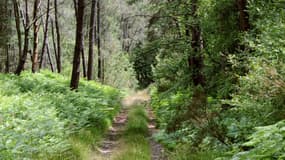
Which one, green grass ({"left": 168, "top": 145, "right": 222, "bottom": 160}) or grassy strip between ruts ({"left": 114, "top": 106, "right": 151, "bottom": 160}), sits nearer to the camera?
green grass ({"left": 168, "top": 145, "right": 222, "bottom": 160})

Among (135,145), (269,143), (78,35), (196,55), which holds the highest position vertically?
(78,35)

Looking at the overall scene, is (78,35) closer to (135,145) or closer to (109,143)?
(109,143)

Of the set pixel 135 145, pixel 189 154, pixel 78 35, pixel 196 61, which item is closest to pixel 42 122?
pixel 135 145

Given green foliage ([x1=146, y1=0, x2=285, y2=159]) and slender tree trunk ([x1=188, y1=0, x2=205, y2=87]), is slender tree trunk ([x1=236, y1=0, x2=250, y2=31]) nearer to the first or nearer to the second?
green foliage ([x1=146, y1=0, x2=285, y2=159])

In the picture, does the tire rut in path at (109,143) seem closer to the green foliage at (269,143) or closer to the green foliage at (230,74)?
the green foliage at (230,74)

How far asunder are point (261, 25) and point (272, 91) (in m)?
2.27

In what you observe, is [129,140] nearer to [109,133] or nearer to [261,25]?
[109,133]

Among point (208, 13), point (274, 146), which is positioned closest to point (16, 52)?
point (208, 13)

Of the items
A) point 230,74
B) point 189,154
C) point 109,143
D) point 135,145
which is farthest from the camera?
point 109,143

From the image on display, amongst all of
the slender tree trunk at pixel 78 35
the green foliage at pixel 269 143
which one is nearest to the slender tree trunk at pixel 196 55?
the slender tree trunk at pixel 78 35

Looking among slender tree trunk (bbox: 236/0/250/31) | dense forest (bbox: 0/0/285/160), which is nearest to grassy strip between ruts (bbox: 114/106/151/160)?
dense forest (bbox: 0/0/285/160)

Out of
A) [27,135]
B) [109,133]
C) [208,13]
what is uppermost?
[208,13]

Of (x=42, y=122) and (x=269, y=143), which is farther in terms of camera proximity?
(x=42, y=122)

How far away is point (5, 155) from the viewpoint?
514 cm
